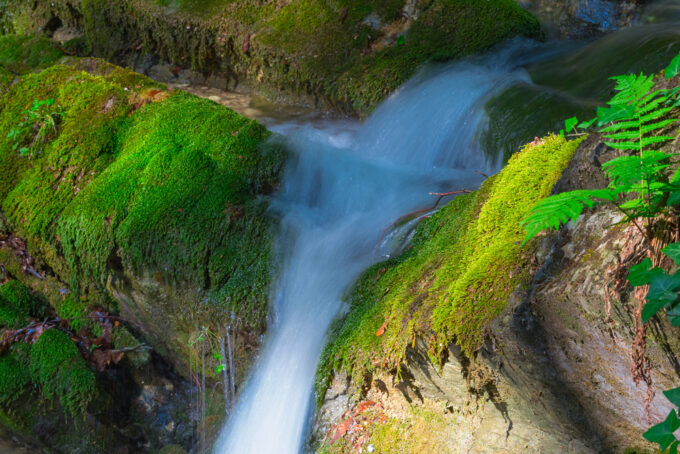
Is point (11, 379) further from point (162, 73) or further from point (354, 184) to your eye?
point (162, 73)

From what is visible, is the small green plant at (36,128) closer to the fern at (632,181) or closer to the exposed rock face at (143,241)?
the exposed rock face at (143,241)

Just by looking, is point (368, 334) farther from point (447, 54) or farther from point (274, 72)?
point (274, 72)

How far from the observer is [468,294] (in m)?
2.42

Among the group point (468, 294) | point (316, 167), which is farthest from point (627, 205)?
point (316, 167)

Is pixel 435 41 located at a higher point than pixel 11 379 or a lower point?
higher

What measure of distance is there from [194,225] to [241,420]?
1.41 m

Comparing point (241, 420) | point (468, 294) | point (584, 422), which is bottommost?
point (241, 420)

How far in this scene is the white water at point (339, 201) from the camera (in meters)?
3.62

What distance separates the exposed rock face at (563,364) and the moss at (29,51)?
6.50 m

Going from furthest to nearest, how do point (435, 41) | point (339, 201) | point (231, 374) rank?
point (435, 41) → point (339, 201) → point (231, 374)

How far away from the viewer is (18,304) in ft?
15.9

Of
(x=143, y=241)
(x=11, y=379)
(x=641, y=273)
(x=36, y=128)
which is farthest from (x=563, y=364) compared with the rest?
(x=36, y=128)

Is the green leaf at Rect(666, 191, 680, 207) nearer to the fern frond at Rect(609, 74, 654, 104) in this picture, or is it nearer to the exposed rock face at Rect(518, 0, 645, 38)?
the fern frond at Rect(609, 74, 654, 104)

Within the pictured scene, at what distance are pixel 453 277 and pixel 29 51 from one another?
6.98 metres
